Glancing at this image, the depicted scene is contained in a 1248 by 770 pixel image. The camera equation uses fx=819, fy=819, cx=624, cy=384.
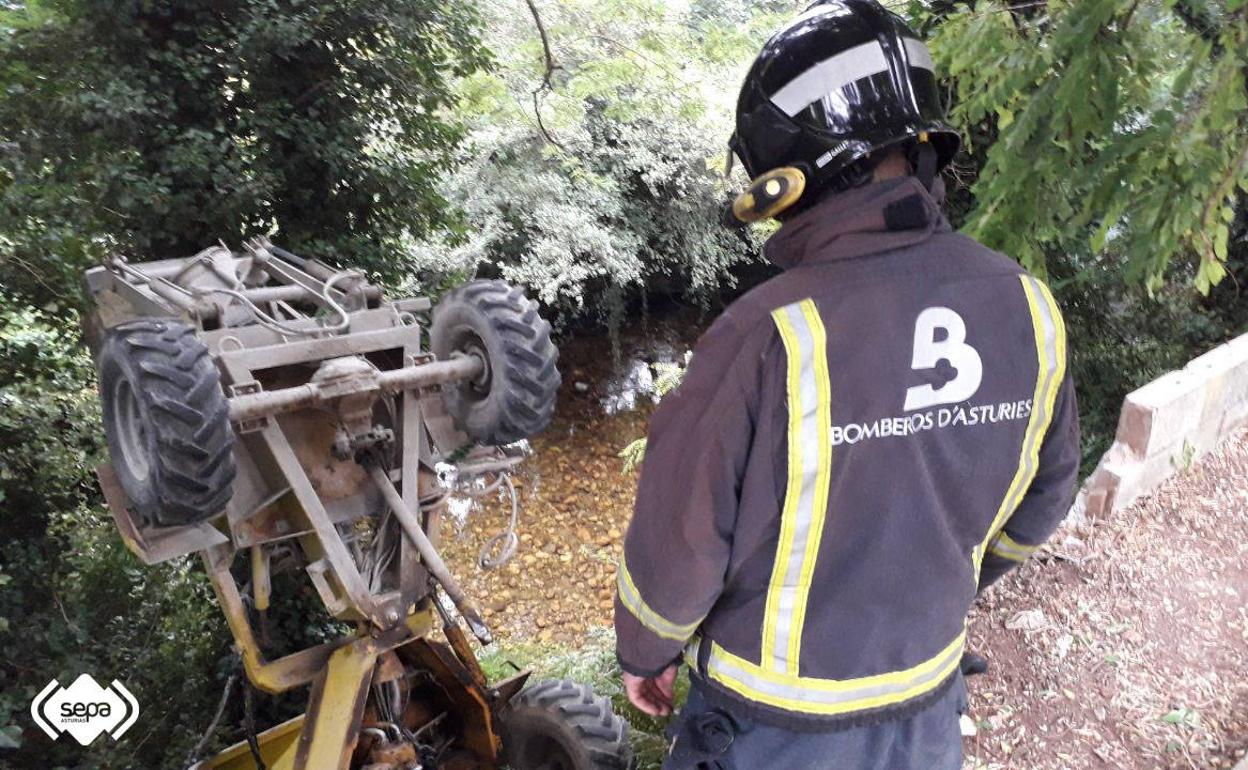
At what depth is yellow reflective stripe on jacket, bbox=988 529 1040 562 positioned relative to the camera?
1.95m

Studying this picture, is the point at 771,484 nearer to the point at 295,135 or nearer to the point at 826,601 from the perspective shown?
the point at 826,601

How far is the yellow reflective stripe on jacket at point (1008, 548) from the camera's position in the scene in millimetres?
1952

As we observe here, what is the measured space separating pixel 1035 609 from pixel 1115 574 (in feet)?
1.68

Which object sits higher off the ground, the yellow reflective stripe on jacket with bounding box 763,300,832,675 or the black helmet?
the black helmet

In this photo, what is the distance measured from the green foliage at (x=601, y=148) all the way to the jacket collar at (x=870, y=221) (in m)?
6.54

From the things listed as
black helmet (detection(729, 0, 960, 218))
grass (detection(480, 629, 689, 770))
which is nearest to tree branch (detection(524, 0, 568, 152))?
black helmet (detection(729, 0, 960, 218))

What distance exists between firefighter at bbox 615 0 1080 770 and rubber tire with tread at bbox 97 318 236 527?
Answer: 1404mm

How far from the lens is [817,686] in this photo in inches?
62.1

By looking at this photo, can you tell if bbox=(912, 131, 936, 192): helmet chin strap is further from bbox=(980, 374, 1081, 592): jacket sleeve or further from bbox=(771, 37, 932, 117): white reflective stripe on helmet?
bbox=(980, 374, 1081, 592): jacket sleeve

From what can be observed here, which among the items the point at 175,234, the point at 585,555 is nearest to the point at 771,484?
the point at 175,234

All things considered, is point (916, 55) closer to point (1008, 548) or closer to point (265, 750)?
point (1008, 548)

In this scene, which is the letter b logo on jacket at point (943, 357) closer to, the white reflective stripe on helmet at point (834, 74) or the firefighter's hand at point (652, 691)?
the white reflective stripe on helmet at point (834, 74)

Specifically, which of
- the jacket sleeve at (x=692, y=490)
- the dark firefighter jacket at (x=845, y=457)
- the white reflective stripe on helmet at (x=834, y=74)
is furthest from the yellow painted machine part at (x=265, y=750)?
the white reflective stripe on helmet at (x=834, y=74)

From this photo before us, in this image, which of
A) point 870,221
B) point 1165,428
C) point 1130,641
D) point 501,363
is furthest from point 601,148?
point 870,221
